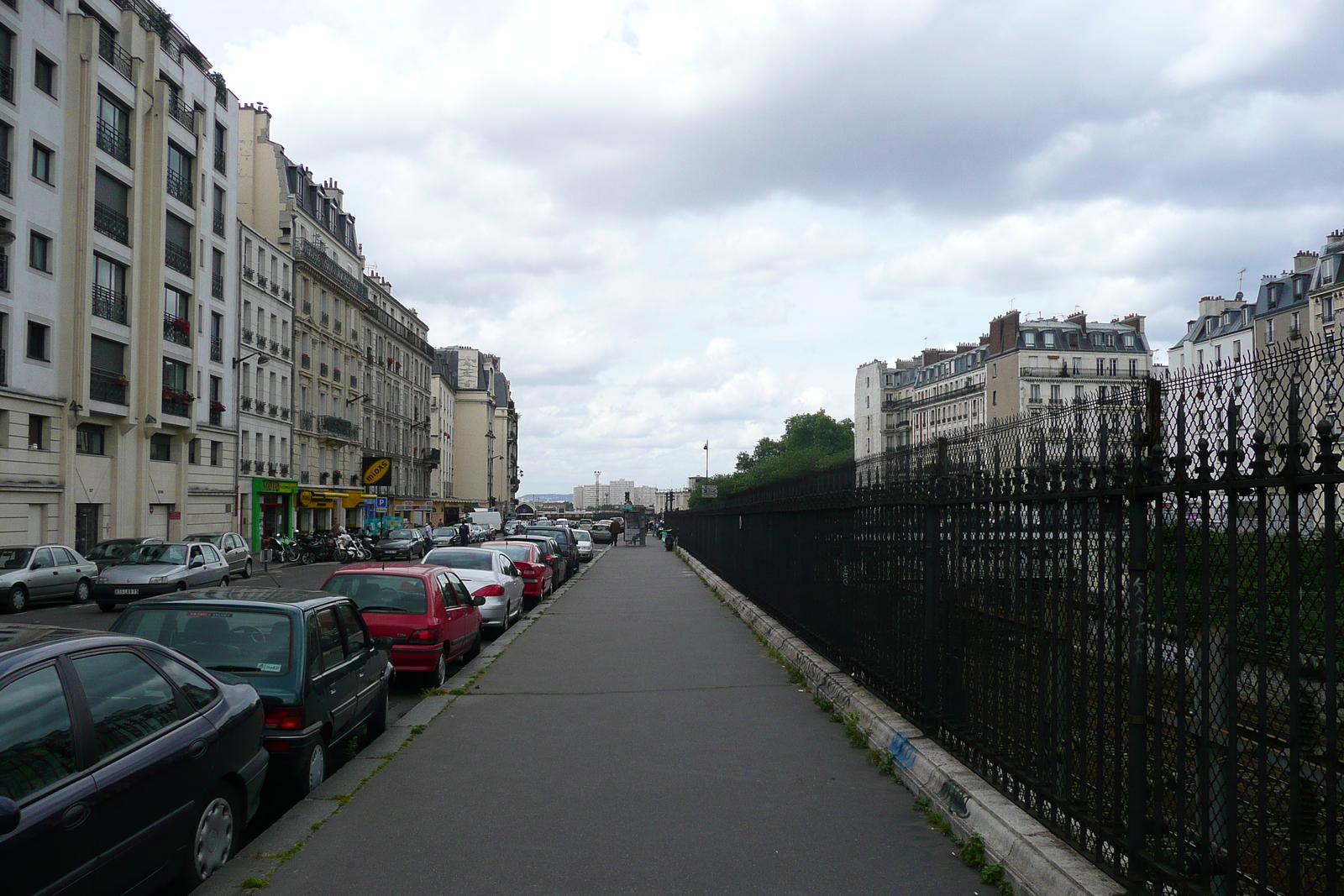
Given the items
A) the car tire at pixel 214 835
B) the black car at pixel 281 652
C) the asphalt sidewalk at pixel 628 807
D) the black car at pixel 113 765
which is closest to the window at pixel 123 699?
the black car at pixel 113 765

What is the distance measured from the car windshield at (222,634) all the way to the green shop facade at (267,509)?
41.3 meters

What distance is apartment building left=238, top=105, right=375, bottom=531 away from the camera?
5512 centimetres

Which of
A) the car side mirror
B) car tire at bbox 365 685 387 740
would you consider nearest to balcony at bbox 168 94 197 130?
car tire at bbox 365 685 387 740

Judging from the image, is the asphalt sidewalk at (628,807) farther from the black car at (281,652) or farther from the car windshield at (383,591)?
the car windshield at (383,591)

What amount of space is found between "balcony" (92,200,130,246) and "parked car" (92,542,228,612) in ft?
45.3

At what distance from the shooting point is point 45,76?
31.3 m

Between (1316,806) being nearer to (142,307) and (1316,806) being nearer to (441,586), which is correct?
(441,586)

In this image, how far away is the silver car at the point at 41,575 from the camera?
22.1 m

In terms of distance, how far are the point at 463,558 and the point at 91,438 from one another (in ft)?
74.3

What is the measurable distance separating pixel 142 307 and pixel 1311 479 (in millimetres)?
39719

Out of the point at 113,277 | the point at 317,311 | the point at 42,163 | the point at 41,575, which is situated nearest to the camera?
the point at 41,575

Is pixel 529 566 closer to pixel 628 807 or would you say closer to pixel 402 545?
pixel 628 807

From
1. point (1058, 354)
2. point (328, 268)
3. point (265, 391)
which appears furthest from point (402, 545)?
point (1058, 354)

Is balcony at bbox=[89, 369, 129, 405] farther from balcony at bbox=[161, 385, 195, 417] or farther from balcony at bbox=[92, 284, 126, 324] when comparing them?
balcony at bbox=[161, 385, 195, 417]
